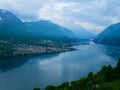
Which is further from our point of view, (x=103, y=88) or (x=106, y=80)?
(x=106, y=80)

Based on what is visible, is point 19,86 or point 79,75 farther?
point 79,75

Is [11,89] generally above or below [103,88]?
below

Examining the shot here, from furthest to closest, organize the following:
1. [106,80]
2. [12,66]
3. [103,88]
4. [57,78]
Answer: [12,66], [57,78], [106,80], [103,88]

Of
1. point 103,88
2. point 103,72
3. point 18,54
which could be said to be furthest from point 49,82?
point 18,54

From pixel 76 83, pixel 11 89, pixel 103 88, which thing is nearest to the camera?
pixel 103 88

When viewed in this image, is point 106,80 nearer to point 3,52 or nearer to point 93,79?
point 93,79

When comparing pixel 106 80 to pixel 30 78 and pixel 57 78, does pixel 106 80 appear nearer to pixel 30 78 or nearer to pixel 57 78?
pixel 57 78

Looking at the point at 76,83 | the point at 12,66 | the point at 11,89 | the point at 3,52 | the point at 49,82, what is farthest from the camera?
the point at 3,52

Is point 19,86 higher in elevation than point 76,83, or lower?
lower

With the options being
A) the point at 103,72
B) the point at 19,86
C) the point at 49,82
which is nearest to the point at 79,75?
the point at 49,82
